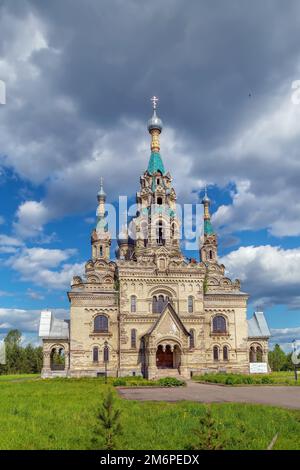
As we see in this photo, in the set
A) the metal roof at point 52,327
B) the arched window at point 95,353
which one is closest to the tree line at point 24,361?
the metal roof at point 52,327

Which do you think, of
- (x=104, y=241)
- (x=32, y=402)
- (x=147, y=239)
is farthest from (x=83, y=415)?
(x=104, y=241)

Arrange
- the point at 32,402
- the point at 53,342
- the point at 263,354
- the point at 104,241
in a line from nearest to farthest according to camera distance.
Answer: the point at 32,402, the point at 53,342, the point at 263,354, the point at 104,241

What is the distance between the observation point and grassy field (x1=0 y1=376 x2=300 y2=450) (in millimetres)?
Result: 11164

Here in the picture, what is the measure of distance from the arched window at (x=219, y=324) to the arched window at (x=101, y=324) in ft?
38.9

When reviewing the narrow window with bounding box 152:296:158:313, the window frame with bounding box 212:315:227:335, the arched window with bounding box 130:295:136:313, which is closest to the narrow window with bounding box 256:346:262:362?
the window frame with bounding box 212:315:227:335

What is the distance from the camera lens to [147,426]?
44.2 feet

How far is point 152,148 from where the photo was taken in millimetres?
58250

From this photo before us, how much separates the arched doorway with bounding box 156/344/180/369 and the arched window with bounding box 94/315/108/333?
592 cm

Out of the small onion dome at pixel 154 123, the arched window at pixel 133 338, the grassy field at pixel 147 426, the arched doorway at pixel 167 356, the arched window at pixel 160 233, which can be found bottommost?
the grassy field at pixel 147 426

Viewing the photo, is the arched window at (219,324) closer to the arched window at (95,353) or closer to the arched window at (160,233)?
the arched window at (160,233)

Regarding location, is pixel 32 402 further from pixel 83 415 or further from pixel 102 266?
pixel 102 266

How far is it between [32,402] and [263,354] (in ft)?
126

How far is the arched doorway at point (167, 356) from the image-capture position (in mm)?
44875

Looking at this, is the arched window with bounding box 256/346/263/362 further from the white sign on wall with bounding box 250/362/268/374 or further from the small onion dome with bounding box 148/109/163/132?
the small onion dome with bounding box 148/109/163/132
